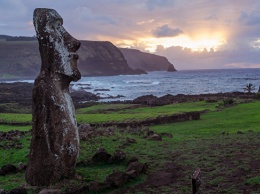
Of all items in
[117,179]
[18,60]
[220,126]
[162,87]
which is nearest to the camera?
[117,179]

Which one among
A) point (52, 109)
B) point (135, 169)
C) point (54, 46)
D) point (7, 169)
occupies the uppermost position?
point (54, 46)

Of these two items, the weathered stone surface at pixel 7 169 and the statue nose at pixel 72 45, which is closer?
the statue nose at pixel 72 45

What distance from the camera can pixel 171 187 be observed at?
9.03 metres

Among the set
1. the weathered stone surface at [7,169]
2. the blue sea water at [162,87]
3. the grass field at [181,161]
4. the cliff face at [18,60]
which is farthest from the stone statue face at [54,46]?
the cliff face at [18,60]

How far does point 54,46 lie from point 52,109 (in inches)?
70.4

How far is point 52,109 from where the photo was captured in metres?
9.53

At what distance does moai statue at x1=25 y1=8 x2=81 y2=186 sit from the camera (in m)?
9.45

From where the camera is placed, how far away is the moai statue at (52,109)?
9.45 metres

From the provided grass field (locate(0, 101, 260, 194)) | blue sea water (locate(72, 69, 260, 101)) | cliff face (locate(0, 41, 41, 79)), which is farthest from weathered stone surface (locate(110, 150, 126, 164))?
cliff face (locate(0, 41, 41, 79))

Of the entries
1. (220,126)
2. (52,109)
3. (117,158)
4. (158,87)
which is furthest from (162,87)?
(52,109)

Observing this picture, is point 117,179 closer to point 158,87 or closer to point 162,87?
point 162,87

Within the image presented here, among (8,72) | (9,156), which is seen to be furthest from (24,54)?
(9,156)

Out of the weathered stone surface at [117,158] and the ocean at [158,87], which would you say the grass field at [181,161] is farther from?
the ocean at [158,87]

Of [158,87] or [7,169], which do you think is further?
Result: [158,87]
